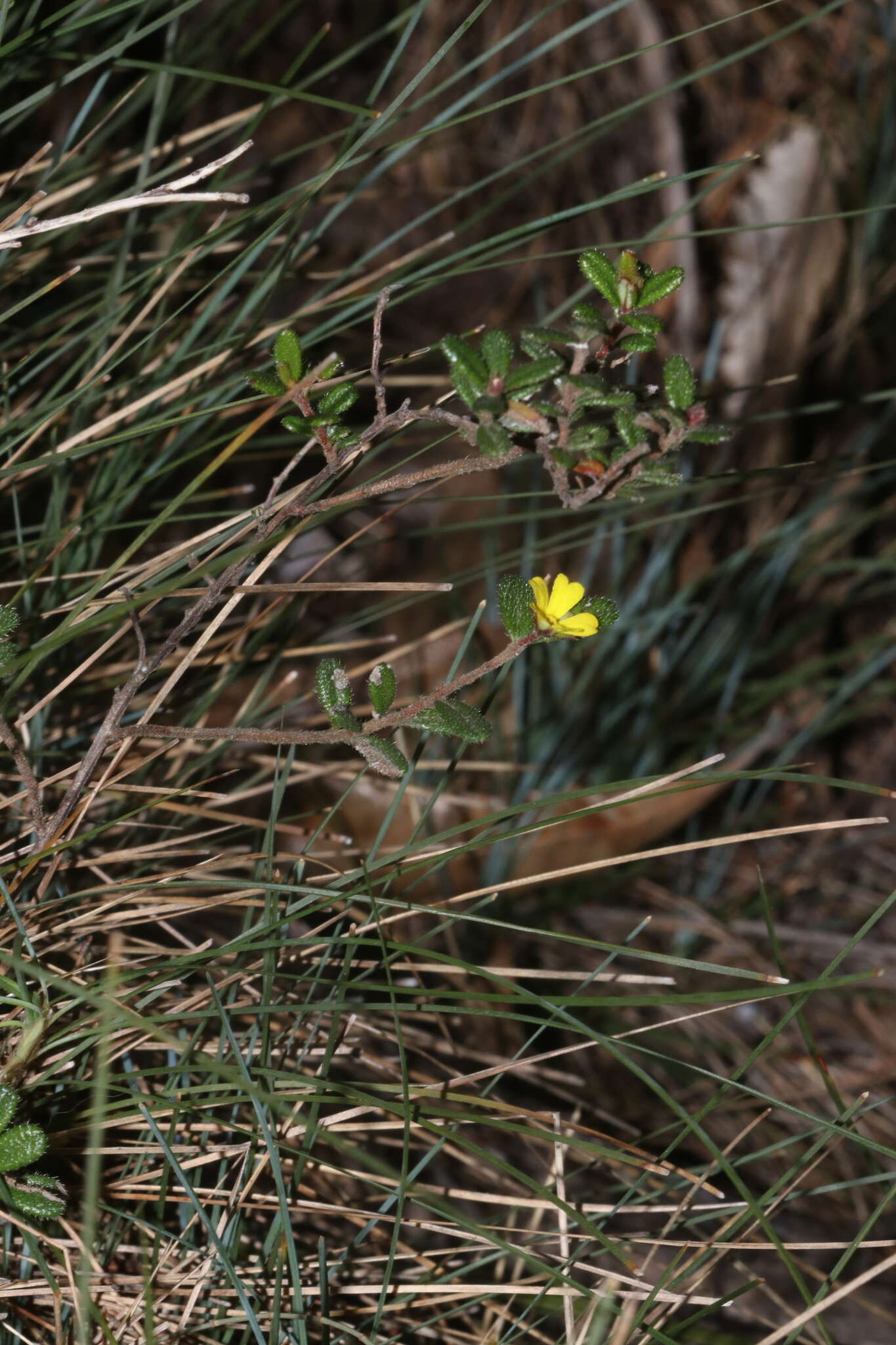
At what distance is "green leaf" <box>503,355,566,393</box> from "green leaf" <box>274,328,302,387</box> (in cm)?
12

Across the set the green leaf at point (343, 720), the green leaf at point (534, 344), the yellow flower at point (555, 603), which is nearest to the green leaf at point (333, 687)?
the green leaf at point (343, 720)

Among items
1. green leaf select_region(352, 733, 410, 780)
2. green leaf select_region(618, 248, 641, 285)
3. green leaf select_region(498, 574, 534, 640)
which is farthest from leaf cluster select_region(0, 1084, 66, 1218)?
green leaf select_region(618, 248, 641, 285)

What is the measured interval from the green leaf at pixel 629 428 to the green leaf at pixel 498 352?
69mm

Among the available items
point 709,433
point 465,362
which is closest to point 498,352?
point 465,362

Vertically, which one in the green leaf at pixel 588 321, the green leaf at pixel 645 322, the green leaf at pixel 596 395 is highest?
the green leaf at pixel 588 321

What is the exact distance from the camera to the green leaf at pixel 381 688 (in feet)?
1.85

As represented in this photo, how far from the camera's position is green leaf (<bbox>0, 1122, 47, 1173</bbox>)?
0.53 metres

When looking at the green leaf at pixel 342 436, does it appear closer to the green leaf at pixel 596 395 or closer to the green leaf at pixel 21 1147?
the green leaf at pixel 596 395

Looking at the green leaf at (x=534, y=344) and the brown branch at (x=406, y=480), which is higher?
the green leaf at (x=534, y=344)

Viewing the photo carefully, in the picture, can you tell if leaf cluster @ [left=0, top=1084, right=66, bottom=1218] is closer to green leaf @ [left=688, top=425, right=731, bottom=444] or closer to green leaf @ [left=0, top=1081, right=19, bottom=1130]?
green leaf @ [left=0, top=1081, right=19, bottom=1130]

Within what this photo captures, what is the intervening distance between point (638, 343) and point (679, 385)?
0.03 meters

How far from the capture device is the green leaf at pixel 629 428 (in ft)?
1.87

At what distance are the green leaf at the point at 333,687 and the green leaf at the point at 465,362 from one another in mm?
170

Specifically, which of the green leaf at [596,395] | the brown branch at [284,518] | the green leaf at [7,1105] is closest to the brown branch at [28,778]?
the brown branch at [284,518]
